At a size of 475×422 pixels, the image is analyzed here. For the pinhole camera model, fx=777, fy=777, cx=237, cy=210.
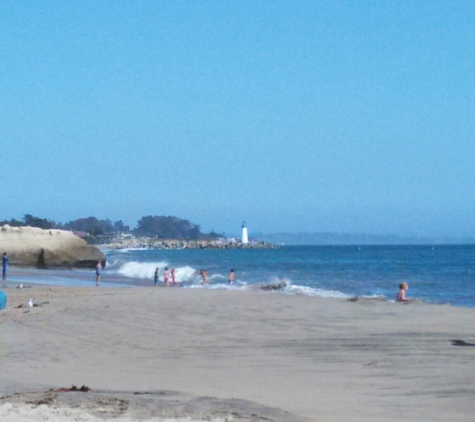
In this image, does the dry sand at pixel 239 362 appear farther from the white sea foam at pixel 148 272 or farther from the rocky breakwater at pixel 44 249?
the rocky breakwater at pixel 44 249

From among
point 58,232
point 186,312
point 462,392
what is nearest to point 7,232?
point 58,232

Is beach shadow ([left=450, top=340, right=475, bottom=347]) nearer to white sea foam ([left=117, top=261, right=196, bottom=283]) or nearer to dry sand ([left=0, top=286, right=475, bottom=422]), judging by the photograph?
dry sand ([left=0, top=286, right=475, bottom=422])

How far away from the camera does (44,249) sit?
58.7 m

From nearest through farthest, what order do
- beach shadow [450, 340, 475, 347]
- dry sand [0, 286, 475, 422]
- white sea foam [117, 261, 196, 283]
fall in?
dry sand [0, 286, 475, 422]
beach shadow [450, 340, 475, 347]
white sea foam [117, 261, 196, 283]

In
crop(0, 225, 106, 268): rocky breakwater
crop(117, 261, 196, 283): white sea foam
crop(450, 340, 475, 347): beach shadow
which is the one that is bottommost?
crop(117, 261, 196, 283): white sea foam

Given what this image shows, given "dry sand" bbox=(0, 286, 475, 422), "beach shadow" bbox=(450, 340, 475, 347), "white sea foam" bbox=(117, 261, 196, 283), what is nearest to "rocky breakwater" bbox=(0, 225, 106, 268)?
"white sea foam" bbox=(117, 261, 196, 283)

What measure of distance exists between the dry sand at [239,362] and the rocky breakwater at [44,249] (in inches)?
1518

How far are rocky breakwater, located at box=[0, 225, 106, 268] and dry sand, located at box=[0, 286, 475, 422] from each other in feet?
126

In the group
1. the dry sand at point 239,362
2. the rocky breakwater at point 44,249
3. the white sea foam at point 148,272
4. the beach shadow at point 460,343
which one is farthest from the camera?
the rocky breakwater at point 44,249

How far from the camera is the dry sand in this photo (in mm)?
8047

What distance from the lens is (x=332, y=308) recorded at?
19.6 m

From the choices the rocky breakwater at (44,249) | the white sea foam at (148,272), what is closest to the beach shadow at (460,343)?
the white sea foam at (148,272)

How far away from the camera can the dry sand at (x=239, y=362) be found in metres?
8.05

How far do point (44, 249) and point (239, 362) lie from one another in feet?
161
